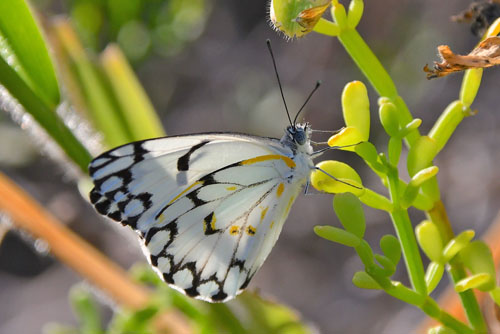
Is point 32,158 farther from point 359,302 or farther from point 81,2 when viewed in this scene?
point 359,302

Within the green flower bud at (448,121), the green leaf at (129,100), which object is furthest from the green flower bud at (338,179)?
the green leaf at (129,100)

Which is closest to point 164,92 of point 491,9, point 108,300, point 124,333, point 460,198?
point 460,198

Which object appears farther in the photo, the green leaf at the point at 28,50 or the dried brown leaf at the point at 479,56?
the green leaf at the point at 28,50

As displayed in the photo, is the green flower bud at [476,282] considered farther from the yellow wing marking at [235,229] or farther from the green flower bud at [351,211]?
the yellow wing marking at [235,229]

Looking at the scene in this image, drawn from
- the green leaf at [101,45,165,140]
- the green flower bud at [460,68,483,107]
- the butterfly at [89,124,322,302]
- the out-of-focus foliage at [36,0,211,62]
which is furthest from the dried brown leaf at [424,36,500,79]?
the out-of-focus foliage at [36,0,211,62]

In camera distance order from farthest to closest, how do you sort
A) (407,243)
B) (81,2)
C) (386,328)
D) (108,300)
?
(81,2), (386,328), (108,300), (407,243)

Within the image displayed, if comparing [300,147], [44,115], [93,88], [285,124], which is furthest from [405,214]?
[285,124]
